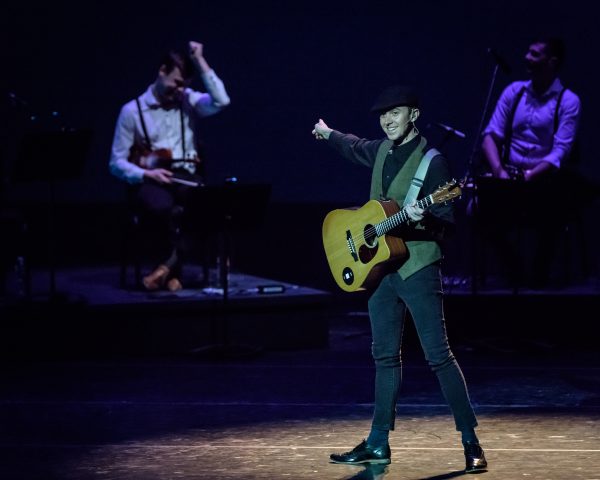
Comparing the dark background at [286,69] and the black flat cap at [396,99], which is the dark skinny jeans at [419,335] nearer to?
the black flat cap at [396,99]

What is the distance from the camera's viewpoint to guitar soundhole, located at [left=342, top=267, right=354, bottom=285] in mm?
5355

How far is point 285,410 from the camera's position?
21.4 feet

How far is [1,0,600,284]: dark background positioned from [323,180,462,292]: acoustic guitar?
4.58 m

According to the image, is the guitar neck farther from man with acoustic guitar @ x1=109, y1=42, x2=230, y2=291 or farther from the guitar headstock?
man with acoustic guitar @ x1=109, y1=42, x2=230, y2=291

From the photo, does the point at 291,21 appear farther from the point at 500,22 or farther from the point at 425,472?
the point at 425,472

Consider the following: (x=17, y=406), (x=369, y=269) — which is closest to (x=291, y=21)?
(x=17, y=406)

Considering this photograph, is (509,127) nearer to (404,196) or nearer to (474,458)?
(404,196)

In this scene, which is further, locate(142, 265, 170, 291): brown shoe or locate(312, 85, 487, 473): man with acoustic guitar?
locate(142, 265, 170, 291): brown shoe

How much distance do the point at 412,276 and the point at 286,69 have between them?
5537 mm

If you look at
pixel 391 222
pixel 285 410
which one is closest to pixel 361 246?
pixel 391 222

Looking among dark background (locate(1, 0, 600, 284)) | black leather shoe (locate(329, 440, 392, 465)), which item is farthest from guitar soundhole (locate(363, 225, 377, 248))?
dark background (locate(1, 0, 600, 284))

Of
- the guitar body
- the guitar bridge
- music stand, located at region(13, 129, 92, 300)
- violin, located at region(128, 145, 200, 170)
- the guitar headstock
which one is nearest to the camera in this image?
the guitar headstock

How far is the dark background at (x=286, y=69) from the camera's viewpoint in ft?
33.1

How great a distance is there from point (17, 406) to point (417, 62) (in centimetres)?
488
